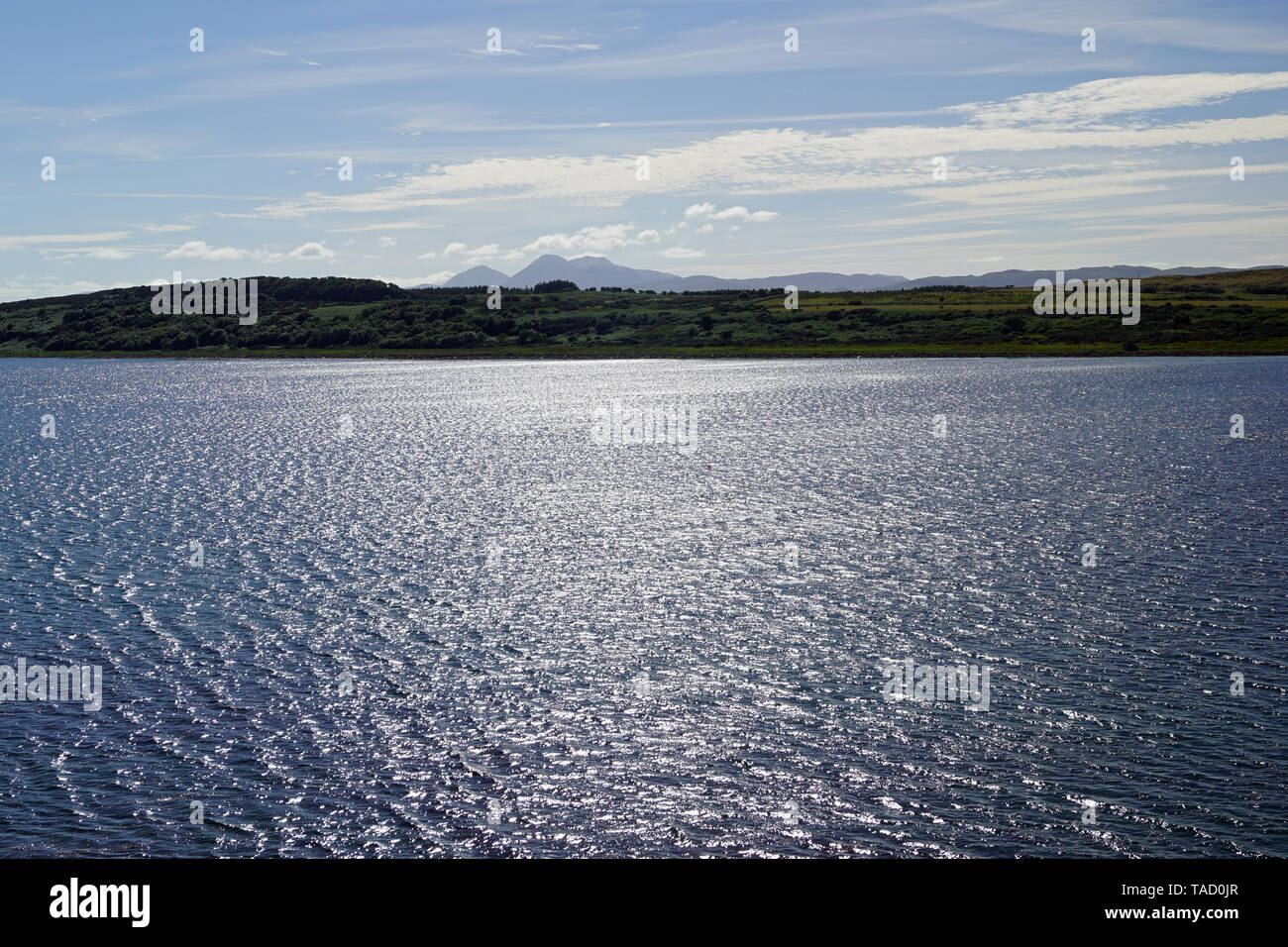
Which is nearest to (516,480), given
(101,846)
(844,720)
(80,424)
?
(844,720)

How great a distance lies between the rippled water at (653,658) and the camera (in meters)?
28.2

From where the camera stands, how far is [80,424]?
146375 mm

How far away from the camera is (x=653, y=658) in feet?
139

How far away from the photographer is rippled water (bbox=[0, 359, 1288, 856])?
28.2 metres
